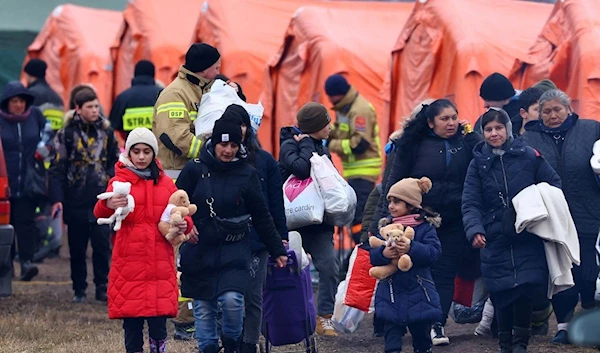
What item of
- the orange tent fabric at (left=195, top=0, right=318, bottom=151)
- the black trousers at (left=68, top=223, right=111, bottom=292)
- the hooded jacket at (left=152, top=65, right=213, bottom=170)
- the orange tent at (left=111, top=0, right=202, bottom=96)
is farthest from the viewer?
the orange tent at (left=111, top=0, right=202, bottom=96)

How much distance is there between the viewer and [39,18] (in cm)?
2342

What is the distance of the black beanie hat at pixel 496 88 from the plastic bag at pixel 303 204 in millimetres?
1559

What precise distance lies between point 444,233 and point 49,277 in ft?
21.7

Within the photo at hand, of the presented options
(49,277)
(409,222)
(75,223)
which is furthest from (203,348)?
(49,277)

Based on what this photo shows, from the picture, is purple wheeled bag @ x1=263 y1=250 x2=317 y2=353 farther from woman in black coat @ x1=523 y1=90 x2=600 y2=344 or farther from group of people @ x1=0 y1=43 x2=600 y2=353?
woman in black coat @ x1=523 y1=90 x2=600 y2=344

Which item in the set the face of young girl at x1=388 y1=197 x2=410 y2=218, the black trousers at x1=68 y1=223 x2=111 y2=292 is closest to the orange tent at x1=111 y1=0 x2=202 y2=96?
the black trousers at x1=68 y1=223 x2=111 y2=292

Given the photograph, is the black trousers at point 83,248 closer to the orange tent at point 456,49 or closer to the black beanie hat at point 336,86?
the black beanie hat at point 336,86

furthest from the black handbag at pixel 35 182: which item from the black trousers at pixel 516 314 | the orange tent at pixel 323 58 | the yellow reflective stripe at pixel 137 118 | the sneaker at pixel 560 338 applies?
the black trousers at pixel 516 314

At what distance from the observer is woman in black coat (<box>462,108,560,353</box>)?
845 centimetres

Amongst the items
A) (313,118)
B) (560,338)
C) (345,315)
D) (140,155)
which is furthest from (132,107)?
(560,338)

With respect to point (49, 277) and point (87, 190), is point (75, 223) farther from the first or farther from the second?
point (49, 277)

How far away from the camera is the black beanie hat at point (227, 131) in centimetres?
787

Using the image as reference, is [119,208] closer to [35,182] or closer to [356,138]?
[356,138]

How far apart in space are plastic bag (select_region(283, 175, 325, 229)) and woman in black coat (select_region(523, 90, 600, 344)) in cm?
158
